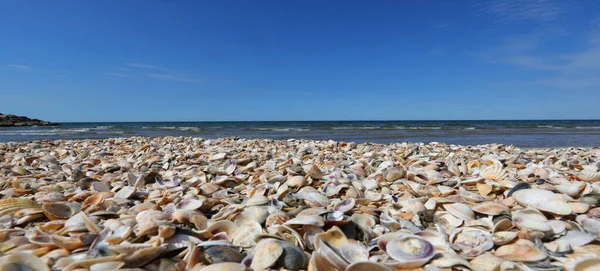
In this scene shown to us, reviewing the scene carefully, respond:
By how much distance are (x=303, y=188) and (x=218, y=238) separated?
106cm

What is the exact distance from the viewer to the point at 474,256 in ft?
4.66

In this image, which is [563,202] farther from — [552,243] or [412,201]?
[412,201]

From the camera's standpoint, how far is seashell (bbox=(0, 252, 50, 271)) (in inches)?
50.4

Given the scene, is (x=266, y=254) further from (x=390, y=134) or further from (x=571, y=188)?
(x=390, y=134)

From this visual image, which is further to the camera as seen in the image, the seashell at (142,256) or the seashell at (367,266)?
the seashell at (142,256)

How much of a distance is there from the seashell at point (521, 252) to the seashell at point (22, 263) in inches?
75.1

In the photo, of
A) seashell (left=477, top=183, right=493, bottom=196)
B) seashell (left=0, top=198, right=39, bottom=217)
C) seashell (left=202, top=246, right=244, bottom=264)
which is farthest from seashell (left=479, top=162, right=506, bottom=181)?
seashell (left=0, top=198, right=39, bottom=217)

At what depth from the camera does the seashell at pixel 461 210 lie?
185 centimetres

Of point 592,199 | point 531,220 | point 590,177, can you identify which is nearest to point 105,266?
point 531,220

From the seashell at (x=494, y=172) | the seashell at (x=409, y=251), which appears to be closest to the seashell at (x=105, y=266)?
the seashell at (x=409, y=251)

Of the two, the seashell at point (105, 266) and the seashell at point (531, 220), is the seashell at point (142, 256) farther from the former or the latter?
the seashell at point (531, 220)

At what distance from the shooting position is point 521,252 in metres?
1.41

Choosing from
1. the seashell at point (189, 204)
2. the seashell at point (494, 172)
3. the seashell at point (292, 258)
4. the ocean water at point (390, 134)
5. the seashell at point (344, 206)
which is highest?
the seashell at point (494, 172)

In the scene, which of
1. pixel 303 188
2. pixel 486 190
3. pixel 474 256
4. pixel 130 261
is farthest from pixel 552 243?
pixel 130 261
